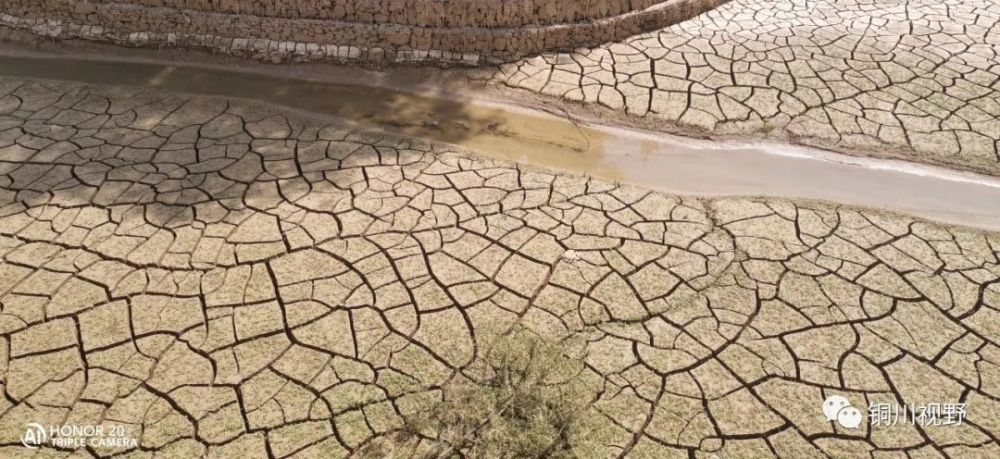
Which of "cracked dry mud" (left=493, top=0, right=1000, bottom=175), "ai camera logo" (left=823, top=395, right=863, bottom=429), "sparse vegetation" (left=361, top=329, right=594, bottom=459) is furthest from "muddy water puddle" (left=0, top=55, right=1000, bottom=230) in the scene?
"sparse vegetation" (left=361, top=329, right=594, bottom=459)

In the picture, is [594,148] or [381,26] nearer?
[594,148]

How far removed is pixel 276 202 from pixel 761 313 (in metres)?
2.72

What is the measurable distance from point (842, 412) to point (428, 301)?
185 centimetres

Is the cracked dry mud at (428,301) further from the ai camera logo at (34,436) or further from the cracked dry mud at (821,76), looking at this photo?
the cracked dry mud at (821,76)

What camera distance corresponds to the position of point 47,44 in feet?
19.2

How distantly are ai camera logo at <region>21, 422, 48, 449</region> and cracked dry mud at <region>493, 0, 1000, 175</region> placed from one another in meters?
3.90

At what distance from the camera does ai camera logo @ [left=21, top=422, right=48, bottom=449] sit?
2.49m

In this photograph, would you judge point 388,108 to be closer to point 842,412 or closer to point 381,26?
point 381,26

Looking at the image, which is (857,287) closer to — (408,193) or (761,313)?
(761,313)

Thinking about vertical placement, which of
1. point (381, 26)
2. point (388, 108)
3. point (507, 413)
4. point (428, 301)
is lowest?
point (507, 413)

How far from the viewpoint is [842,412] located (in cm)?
261

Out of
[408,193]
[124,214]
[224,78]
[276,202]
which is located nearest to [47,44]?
[224,78]

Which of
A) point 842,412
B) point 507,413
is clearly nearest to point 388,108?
point 507,413

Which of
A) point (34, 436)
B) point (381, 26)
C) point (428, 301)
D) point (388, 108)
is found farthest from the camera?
point (381, 26)
